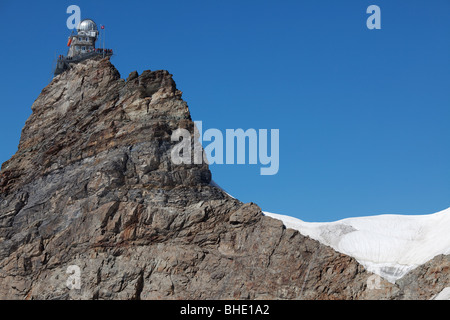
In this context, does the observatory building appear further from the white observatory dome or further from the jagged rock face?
the jagged rock face

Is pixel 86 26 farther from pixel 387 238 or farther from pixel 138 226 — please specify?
pixel 387 238

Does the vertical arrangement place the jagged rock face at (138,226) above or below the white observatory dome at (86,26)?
below

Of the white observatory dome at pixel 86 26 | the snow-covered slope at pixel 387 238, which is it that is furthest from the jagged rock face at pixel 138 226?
the white observatory dome at pixel 86 26

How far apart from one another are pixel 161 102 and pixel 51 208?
64.5 ft

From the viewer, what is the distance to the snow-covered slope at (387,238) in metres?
120

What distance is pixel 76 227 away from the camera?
116875mm

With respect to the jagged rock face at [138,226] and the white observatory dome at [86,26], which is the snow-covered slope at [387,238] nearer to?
the jagged rock face at [138,226]

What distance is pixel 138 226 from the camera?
115 meters

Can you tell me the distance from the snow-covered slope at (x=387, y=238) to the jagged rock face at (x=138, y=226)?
34.2 ft

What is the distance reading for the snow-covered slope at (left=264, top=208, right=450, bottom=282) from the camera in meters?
120

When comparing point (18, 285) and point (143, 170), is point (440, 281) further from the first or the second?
point (18, 285)

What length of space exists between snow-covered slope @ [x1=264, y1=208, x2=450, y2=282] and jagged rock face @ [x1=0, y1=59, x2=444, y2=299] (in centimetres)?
1041

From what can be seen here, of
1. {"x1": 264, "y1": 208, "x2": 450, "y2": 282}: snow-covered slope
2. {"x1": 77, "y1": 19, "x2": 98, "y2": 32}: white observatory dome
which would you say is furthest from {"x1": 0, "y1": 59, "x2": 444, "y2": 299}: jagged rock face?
{"x1": 77, "y1": 19, "x2": 98, "y2": 32}: white observatory dome
